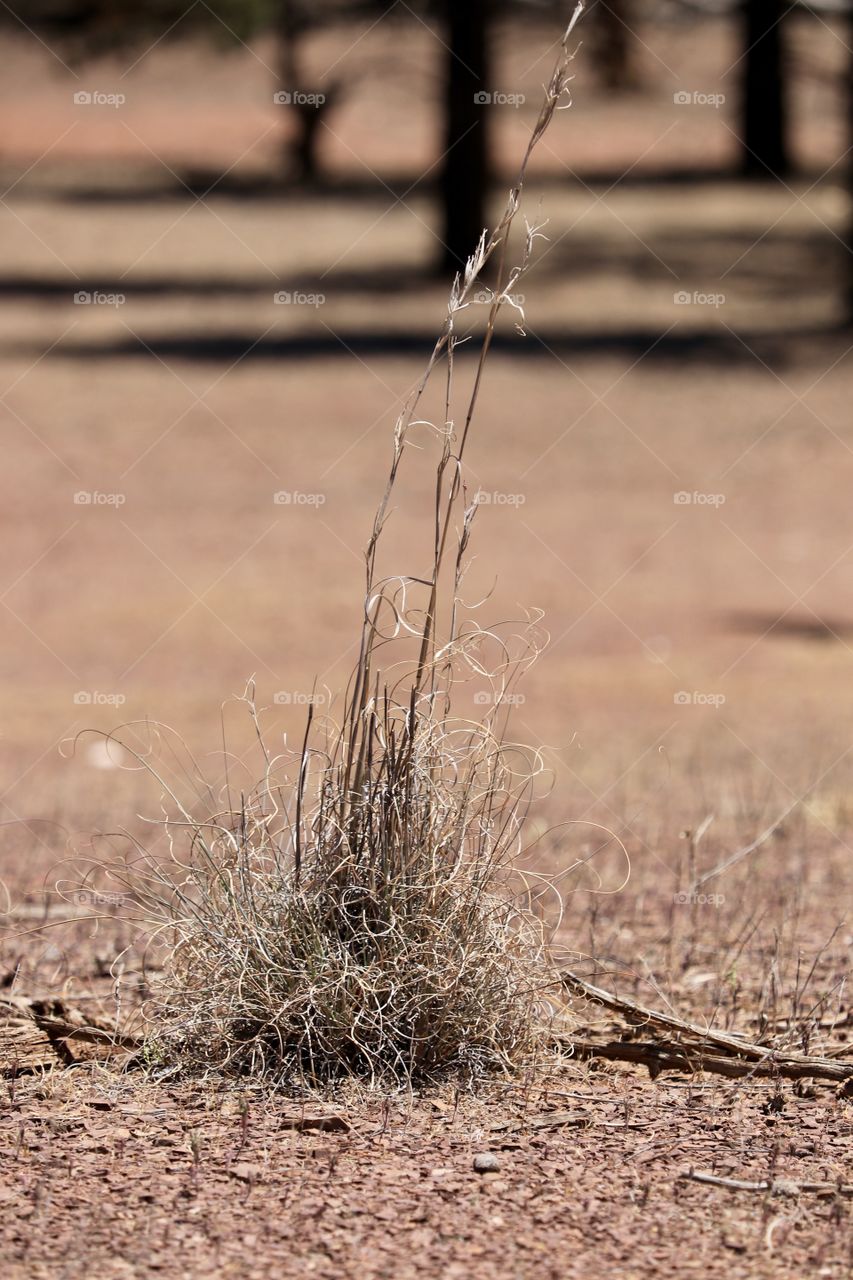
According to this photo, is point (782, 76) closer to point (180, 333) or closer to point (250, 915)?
point (180, 333)

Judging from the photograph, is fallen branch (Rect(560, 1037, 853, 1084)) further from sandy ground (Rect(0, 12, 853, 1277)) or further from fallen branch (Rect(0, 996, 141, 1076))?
fallen branch (Rect(0, 996, 141, 1076))

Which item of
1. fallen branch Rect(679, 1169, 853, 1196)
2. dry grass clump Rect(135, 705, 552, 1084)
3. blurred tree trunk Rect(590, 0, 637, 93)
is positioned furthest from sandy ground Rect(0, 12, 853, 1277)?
blurred tree trunk Rect(590, 0, 637, 93)

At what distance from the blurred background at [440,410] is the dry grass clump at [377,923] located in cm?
96

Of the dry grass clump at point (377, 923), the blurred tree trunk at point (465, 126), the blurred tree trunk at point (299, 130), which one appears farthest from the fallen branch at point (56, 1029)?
the blurred tree trunk at point (299, 130)

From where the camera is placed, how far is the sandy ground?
9.07 feet

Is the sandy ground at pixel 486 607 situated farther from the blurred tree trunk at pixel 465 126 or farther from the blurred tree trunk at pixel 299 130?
the blurred tree trunk at pixel 465 126

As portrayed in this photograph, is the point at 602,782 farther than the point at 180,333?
No

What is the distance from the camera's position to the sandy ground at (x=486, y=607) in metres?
2.77

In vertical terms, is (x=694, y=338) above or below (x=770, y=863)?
above

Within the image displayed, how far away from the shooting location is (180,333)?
2061cm

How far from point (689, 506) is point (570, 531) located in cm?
146

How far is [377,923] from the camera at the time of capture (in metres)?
3.35

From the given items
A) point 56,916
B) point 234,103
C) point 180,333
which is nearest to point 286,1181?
point 56,916

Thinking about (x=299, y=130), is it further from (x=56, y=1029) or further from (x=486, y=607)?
(x=56, y=1029)
